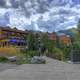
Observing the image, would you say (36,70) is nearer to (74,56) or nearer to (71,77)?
(71,77)

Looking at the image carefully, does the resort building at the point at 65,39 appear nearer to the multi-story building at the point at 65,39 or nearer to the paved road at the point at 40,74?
A: the multi-story building at the point at 65,39

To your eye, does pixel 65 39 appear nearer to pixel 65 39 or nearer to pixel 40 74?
pixel 65 39

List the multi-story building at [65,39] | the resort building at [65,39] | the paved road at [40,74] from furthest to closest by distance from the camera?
the multi-story building at [65,39], the resort building at [65,39], the paved road at [40,74]

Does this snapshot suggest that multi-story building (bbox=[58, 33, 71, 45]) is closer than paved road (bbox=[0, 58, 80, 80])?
No

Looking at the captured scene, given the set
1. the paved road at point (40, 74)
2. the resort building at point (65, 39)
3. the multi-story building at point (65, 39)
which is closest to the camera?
the paved road at point (40, 74)

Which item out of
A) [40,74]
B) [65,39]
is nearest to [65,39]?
[65,39]

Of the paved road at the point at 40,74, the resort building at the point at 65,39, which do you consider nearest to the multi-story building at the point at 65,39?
the resort building at the point at 65,39

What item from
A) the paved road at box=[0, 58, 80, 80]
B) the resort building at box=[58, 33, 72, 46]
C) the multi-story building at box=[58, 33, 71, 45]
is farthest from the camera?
the multi-story building at box=[58, 33, 71, 45]

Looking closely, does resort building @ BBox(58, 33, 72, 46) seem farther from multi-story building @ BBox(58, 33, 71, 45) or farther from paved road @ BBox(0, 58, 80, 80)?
paved road @ BBox(0, 58, 80, 80)

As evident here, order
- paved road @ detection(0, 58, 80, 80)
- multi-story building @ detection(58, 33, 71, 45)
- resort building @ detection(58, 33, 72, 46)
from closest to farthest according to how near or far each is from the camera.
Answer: paved road @ detection(0, 58, 80, 80) → resort building @ detection(58, 33, 72, 46) → multi-story building @ detection(58, 33, 71, 45)

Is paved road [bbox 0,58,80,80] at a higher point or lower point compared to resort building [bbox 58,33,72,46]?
lower

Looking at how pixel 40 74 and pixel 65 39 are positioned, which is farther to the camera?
pixel 65 39

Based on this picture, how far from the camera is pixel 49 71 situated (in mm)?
4699

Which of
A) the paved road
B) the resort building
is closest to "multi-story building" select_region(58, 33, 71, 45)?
the resort building
